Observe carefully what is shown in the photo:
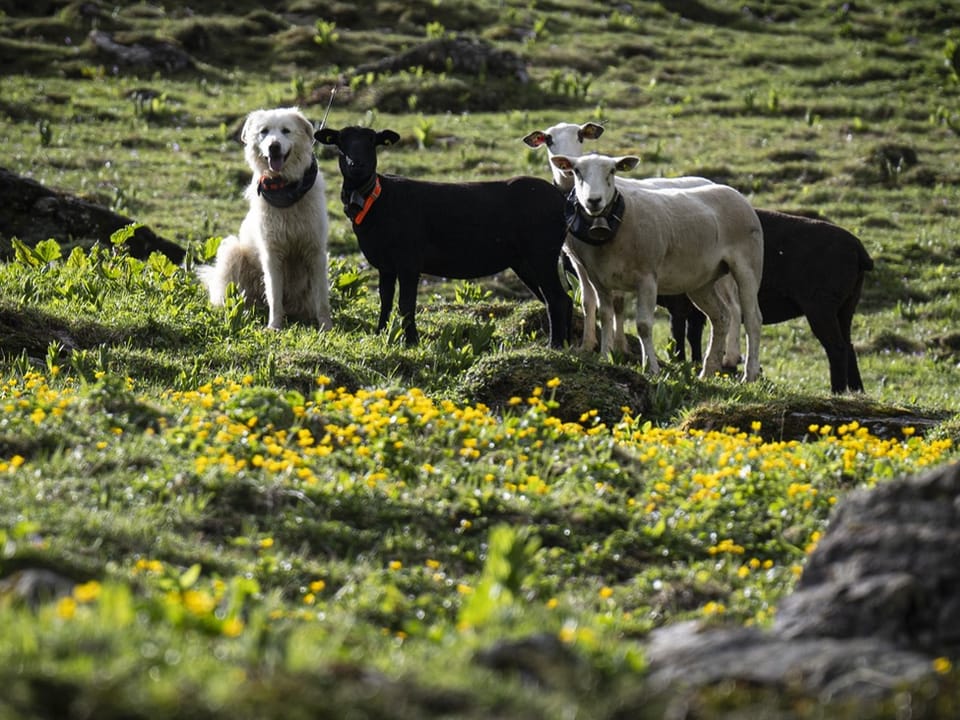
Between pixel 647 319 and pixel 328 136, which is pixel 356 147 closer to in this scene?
pixel 328 136

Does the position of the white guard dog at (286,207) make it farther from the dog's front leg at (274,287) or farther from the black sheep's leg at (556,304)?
the black sheep's leg at (556,304)

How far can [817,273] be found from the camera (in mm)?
12945

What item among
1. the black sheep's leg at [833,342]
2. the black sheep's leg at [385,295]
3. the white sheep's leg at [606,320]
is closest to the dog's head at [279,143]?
the black sheep's leg at [385,295]

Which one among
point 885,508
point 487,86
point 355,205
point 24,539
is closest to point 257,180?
point 355,205

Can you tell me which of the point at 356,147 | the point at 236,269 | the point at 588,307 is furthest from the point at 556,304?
the point at 236,269

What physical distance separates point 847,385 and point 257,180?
610 cm

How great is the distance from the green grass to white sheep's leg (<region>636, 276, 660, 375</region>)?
0.75 feet

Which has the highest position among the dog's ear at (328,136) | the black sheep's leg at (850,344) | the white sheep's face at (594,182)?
the dog's ear at (328,136)

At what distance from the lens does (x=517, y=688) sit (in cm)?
368

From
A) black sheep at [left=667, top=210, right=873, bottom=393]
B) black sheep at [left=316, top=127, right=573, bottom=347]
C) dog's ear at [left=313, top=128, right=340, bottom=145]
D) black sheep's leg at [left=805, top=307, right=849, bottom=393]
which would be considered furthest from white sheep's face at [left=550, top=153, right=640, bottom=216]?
black sheep's leg at [left=805, top=307, right=849, bottom=393]

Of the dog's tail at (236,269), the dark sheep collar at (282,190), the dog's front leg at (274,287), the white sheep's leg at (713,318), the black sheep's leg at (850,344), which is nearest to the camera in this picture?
the dark sheep collar at (282,190)

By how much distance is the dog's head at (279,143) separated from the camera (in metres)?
11.5

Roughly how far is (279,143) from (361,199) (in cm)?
103

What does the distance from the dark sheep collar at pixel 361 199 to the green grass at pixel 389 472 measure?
108 centimetres
